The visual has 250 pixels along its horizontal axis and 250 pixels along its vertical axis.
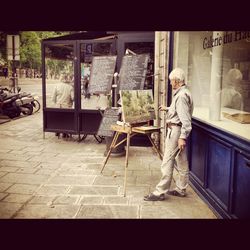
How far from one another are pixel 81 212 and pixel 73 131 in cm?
430

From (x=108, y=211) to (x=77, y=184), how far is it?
1187mm

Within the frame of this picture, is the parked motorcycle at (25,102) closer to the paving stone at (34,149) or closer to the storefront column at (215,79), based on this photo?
the paving stone at (34,149)

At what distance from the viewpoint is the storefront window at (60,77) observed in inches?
331

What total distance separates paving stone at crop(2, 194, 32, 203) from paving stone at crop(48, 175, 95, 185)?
0.65 meters

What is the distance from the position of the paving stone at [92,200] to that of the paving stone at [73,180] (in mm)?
641

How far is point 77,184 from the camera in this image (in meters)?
5.34

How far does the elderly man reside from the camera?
4273mm

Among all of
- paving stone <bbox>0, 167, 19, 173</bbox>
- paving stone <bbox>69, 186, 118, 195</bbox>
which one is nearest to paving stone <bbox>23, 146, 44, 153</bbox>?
paving stone <bbox>0, 167, 19, 173</bbox>

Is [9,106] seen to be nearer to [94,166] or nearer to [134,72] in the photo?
[94,166]

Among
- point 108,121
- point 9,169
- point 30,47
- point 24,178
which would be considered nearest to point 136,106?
point 108,121

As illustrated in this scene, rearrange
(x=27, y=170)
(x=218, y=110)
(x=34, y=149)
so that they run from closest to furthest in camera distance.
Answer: (x=218, y=110), (x=27, y=170), (x=34, y=149)

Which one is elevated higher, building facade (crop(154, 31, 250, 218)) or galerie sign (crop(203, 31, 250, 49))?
galerie sign (crop(203, 31, 250, 49))

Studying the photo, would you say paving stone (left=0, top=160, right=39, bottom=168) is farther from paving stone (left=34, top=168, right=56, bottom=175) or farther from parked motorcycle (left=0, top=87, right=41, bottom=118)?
parked motorcycle (left=0, top=87, right=41, bottom=118)

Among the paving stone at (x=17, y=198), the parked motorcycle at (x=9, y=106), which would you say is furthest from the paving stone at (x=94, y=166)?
the parked motorcycle at (x=9, y=106)
